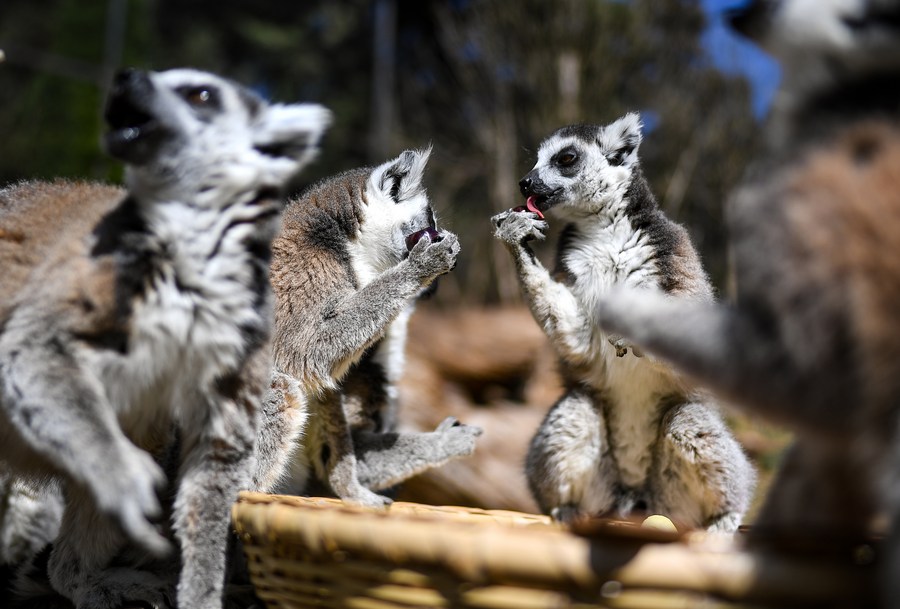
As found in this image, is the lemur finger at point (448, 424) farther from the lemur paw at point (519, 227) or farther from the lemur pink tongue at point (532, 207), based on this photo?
the lemur pink tongue at point (532, 207)

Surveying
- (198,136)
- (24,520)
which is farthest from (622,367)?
(24,520)

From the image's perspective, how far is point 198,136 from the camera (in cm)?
250

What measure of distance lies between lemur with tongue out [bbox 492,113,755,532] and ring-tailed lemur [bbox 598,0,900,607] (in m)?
1.47

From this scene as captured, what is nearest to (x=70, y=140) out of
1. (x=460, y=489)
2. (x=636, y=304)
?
(x=460, y=489)

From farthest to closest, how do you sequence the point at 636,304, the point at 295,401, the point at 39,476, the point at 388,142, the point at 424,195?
1. the point at 388,142
2. the point at 424,195
3. the point at 295,401
4. the point at 39,476
5. the point at 636,304

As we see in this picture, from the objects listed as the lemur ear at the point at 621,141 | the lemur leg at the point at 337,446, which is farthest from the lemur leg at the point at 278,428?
the lemur ear at the point at 621,141

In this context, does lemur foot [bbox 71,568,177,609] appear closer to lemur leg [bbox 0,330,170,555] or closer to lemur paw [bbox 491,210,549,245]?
lemur leg [bbox 0,330,170,555]

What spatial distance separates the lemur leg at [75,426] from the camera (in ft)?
7.14

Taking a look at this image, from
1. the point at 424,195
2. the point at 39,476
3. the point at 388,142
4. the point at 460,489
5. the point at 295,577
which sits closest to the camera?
the point at 295,577

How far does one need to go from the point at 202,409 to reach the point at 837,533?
5.81ft

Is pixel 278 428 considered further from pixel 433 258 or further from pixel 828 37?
pixel 828 37

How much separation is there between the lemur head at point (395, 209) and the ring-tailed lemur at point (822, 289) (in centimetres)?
199

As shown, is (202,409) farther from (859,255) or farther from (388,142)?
(388,142)

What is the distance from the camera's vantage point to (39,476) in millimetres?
2922
